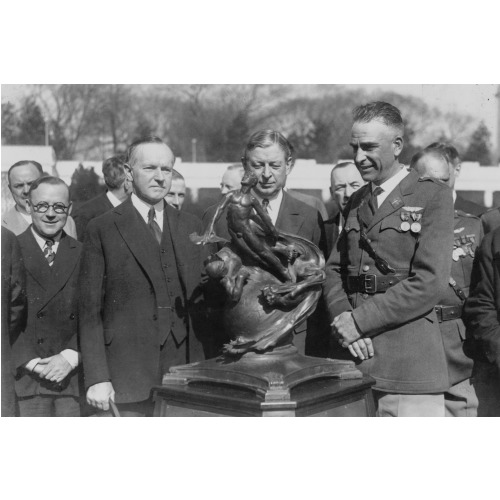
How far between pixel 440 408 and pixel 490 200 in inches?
60.6

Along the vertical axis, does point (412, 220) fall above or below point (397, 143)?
below

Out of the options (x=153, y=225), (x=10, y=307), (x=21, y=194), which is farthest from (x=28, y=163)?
(x=153, y=225)

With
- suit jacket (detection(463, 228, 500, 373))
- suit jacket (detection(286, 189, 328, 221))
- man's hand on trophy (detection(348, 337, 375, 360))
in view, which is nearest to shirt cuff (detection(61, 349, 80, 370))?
man's hand on trophy (detection(348, 337, 375, 360))

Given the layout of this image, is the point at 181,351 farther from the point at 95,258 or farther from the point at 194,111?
the point at 194,111

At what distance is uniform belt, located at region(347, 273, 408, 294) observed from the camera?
3.07 meters

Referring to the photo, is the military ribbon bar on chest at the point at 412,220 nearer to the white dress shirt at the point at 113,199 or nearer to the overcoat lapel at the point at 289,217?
the overcoat lapel at the point at 289,217

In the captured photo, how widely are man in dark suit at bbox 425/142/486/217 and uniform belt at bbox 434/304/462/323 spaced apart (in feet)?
2.16

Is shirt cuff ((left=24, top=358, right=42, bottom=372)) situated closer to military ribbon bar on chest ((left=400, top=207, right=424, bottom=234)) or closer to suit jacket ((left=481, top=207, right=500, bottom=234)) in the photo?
military ribbon bar on chest ((left=400, top=207, right=424, bottom=234))

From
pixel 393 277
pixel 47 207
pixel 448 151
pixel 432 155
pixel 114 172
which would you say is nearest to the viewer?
pixel 393 277

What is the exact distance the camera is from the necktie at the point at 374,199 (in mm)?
3227

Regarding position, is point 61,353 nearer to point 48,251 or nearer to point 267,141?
point 48,251

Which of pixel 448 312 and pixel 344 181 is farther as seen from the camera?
pixel 344 181

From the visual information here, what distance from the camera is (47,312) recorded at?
3.76 m

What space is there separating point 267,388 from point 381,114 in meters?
1.45
